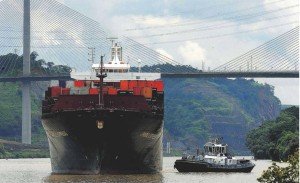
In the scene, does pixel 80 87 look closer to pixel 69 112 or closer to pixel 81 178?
pixel 69 112

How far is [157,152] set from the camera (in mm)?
108125

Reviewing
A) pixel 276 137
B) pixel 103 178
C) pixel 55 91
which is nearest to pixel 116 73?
pixel 55 91

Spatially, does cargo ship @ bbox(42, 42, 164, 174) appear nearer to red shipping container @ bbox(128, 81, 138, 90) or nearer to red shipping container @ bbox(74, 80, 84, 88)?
red shipping container @ bbox(128, 81, 138, 90)

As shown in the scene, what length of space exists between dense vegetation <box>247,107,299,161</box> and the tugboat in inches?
859

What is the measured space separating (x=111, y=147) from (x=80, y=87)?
11.3 meters

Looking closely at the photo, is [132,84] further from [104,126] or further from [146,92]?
[104,126]

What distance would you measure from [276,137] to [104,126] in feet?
244

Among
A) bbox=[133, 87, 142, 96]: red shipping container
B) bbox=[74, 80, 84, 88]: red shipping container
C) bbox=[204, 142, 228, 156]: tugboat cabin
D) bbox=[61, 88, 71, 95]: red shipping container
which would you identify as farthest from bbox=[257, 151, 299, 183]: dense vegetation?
bbox=[204, 142, 228, 156]: tugboat cabin

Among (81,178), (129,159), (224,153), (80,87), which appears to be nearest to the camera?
(81,178)

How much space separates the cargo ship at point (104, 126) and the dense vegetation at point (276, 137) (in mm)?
34798

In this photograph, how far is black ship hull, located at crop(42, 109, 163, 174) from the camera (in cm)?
9469

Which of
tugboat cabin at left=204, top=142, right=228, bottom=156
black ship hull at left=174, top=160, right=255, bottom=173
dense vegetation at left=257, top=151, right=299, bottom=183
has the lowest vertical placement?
black ship hull at left=174, top=160, right=255, bottom=173

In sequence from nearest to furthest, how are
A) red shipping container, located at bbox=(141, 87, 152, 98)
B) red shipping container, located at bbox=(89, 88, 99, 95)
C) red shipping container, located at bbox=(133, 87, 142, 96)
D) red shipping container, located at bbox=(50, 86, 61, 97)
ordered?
red shipping container, located at bbox=(89, 88, 99, 95) → red shipping container, located at bbox=(133, 87, 142, 96) → red shipping container, located at bbox=(141, 87, 152, 98) → red shipping container, located at bbox=(50, 86, 61, 97)

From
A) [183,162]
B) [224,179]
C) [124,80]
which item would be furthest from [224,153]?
[224,179]
